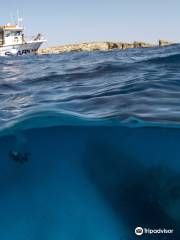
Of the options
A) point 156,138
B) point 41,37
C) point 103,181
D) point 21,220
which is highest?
point 41,37

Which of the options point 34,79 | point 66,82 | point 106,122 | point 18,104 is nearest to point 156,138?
point 106,122

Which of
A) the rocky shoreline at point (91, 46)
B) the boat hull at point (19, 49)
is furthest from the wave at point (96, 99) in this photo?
the rocky shoreline at point (91, 46)

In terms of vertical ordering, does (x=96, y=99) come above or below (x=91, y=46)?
below

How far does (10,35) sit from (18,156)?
212 feet

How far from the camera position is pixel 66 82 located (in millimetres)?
8508

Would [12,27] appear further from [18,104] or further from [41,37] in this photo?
[18,104]

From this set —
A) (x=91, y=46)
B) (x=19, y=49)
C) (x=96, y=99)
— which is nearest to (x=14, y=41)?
(x=19, y=49)

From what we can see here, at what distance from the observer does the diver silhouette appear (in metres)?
4.30

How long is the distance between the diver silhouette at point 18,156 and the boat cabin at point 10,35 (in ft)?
207

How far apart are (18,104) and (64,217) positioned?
300 cm

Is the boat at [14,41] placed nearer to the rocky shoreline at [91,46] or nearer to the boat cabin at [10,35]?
the boat cabin at [10,35]

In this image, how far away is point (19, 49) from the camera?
214 ft

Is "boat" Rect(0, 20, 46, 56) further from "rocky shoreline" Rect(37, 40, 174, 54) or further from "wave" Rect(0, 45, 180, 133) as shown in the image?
"wave" Rect(0, 45, 180, 133)

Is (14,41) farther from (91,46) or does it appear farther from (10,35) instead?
(91,46)
